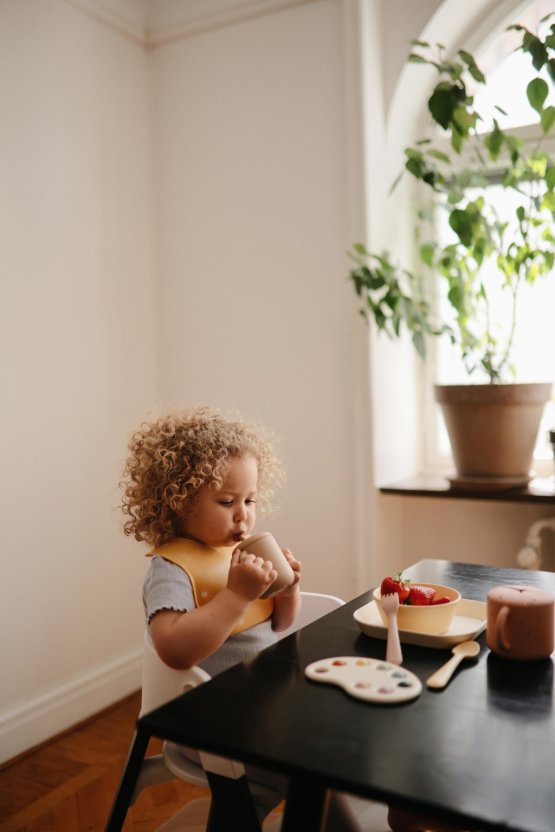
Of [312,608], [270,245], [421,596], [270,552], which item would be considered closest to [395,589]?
[421,596]

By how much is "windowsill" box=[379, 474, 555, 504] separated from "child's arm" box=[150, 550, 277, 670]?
1.31 m

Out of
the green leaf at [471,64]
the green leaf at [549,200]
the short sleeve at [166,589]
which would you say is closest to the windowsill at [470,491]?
the green leaf at [549,200]

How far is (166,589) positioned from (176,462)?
0.83ft

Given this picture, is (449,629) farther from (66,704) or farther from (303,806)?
(66,704)

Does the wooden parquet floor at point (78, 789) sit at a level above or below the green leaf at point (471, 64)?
below

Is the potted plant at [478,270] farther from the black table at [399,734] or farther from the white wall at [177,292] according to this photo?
the black table at [399,734]

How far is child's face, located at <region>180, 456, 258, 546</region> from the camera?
141 centimetres

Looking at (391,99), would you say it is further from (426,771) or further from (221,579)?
(426,771)

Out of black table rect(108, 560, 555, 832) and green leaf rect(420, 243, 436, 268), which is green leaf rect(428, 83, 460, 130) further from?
black table rect(108, 560, 555, 832)

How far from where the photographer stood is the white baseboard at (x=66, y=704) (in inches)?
92.9

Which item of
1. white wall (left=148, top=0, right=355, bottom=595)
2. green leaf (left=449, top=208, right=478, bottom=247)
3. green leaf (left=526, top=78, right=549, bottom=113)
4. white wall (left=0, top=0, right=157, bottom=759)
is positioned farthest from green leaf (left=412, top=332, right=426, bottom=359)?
white wall (left=0, top=0, right=157, bottom=759)

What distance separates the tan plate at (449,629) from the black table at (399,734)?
2cm

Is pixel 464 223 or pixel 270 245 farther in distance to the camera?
pixel 270 245

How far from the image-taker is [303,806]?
861 mm
